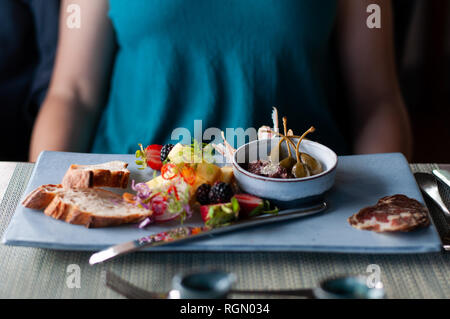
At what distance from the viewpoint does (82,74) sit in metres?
1.38

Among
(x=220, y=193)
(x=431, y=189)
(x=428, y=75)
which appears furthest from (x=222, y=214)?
(x=428, y=75)

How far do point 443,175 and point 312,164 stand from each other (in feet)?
0.93

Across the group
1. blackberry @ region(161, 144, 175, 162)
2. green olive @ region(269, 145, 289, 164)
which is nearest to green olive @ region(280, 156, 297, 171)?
green olive @ region(269, 145, 289, 164)

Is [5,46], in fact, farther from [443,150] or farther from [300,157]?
[443,150]

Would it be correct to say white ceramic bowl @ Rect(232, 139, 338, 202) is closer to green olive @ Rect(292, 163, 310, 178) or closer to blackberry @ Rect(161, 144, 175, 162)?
green olive @ Rect(292, 163, 310, 178)

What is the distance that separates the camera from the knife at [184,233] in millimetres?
740

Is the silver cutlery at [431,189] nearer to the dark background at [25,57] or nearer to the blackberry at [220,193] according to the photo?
the blackberry at [220,193]

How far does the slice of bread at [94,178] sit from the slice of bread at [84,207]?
20 millimetres

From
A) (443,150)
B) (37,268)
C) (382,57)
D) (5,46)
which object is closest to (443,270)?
(37,268)

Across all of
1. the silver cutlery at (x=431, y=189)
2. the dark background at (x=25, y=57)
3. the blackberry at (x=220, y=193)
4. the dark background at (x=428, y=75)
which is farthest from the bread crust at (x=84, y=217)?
the dark background at (x=428, y=75)

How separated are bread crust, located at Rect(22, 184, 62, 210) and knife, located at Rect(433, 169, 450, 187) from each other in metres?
0.71

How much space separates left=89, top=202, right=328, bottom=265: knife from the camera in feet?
2.43

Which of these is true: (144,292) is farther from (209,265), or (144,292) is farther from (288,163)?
(288,163)

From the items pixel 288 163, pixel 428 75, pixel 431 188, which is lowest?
pixel 428 75
